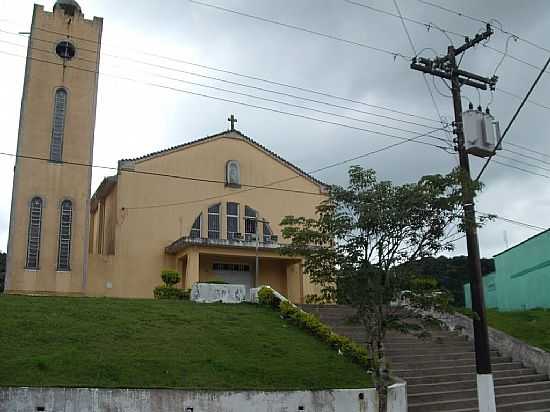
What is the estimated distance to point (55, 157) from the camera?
22.1 metres

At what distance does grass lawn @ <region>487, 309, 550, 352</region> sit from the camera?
57.4 ft

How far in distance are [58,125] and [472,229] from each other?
630 inches

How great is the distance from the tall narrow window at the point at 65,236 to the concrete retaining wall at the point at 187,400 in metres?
Answer: 11.8

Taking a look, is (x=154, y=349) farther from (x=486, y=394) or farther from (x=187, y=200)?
(x=187, y=200)

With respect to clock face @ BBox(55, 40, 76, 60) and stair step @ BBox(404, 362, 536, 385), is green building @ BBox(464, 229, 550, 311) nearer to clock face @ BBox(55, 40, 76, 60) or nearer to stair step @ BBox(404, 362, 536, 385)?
stair step @ BBox(404, 362, 536, 385)

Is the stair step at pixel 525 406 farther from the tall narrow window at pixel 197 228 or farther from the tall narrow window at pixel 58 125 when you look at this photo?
the tall narrow window at pixel 58 125

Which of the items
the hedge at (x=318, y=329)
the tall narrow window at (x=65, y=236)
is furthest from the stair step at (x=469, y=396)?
the tall narrow window at (x=65, y=236)

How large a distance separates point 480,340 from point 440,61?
6.03m

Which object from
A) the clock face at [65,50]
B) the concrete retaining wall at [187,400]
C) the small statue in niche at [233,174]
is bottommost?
the concrete retaining wall at [187,400]

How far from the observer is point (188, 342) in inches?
537

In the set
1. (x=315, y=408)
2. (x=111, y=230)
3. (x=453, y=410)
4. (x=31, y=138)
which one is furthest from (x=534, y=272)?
(x=31, y=138)

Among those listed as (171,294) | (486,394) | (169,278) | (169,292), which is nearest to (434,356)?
(486,394)

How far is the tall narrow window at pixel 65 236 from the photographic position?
2152 centimetres

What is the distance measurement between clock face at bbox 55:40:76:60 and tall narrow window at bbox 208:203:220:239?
8666 millimetres
